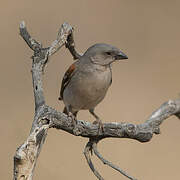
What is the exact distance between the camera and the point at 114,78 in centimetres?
837

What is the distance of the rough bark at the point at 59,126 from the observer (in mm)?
3244

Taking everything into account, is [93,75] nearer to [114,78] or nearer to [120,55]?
[120,55]

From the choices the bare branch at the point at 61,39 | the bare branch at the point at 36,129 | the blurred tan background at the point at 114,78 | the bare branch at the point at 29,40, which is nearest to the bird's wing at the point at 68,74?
the bare branch at the point at 61,39

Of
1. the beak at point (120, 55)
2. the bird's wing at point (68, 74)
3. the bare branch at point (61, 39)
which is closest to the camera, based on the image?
the bare branch at point (61, 39)

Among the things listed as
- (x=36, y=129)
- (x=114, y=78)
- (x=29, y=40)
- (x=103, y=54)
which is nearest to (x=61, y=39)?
(x=29, y=40)

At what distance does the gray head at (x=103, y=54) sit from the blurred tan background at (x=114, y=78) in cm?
255

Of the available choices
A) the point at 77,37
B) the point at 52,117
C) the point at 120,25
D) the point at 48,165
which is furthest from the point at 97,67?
the point at 120,25

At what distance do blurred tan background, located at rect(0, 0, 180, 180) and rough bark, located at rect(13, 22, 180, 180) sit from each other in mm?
2759

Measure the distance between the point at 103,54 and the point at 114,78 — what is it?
3742 mm

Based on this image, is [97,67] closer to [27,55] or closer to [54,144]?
[54,144]

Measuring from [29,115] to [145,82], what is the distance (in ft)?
6.37

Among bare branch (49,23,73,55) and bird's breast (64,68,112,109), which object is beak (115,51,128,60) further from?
bare branch (49,23,73,55)

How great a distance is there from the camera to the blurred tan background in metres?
7.07

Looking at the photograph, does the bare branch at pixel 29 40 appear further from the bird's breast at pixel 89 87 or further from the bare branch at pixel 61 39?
the bird's breast at pixel 89 87
